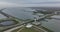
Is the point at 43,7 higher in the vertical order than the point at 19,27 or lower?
higher

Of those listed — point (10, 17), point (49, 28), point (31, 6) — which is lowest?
point (49, 28)
